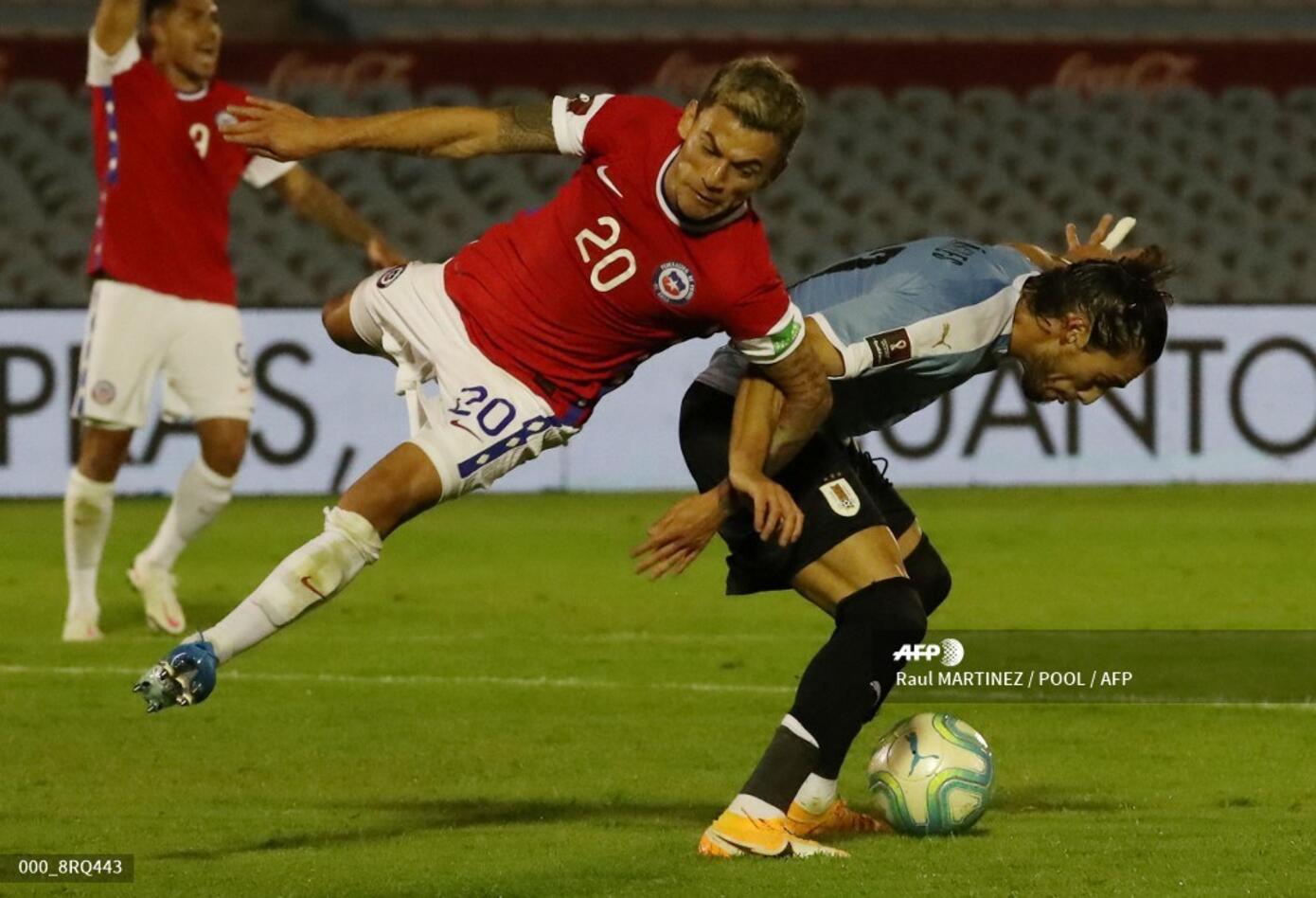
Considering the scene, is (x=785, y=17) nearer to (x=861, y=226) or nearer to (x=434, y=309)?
(x=861, y=226)

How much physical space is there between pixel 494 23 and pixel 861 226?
387 cm

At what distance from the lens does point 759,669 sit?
840 centimetres

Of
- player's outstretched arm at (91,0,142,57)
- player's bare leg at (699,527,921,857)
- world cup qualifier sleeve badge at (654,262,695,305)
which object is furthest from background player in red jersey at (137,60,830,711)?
player's outstretched arm at (91,0,142,57)

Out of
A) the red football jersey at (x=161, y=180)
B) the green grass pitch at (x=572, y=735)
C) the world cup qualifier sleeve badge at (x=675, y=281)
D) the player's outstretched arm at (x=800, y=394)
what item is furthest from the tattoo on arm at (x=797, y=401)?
the red football jersey at (x=161, y=180)

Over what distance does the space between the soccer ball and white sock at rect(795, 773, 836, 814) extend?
198 mm

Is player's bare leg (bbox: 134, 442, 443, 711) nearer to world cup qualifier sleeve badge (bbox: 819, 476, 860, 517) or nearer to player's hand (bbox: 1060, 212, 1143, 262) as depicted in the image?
world cup qualifier sleeve badge (bbox: 819, 476, 860, 517)

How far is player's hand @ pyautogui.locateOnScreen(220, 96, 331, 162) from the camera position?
5367mm

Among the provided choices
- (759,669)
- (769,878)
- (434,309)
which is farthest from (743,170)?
(759,669)

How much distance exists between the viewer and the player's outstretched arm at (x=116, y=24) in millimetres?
8422

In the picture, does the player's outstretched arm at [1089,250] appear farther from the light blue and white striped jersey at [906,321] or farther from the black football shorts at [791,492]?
the black football shorts at [791,492]

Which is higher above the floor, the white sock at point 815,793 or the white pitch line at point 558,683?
the white sock at point 815,793

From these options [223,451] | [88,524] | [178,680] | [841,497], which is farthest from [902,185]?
[178,680]

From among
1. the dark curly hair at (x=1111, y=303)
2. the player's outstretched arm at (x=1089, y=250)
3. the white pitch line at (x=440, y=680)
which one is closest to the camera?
the dark curly hair at (x=1111, y=303)

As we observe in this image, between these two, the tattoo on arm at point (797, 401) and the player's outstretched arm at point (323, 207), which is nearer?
the tattoo on arm at point (797, 401)
